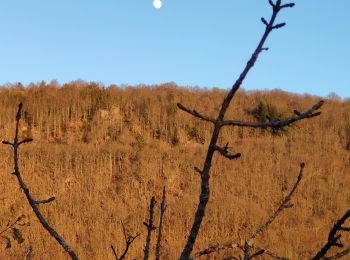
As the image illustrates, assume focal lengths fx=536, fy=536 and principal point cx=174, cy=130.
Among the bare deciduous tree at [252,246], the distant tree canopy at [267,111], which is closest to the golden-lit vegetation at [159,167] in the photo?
the distant tree canopy at [267,111]

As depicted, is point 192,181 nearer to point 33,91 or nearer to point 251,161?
point 251,161

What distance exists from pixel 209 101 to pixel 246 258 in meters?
16.9

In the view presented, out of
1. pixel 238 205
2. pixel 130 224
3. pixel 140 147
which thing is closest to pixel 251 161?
pixel 238 205

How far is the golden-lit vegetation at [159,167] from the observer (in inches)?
498

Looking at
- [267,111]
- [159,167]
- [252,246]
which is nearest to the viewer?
[252,246]

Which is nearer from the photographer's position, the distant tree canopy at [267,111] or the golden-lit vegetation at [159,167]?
the golden-lit vegetation at [159,167]

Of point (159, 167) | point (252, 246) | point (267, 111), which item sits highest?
point (267, 111)

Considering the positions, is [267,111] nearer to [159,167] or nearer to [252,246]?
[159,167]

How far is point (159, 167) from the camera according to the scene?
15289mm

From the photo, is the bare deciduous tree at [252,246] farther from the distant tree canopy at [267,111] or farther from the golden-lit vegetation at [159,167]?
the distant tree canopy at [267,111]

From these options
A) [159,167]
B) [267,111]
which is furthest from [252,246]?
[267,111]

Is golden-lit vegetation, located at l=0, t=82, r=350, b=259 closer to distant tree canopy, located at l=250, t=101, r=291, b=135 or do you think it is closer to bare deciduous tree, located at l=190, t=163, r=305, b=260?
distant tree canopy, located at l=250, t=101, r=291, b=135

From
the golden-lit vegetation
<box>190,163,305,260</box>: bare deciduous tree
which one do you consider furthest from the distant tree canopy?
<box>190,163,305,260</box>: bare deciduous tree

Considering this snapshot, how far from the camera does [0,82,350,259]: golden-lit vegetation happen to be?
12.6 m
